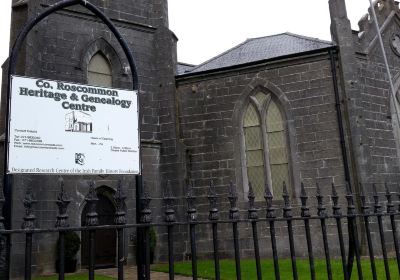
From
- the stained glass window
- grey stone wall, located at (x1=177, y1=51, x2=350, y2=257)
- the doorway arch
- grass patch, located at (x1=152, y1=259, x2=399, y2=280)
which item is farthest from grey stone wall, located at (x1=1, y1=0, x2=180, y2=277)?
grass patch, located at (x1=152, y1=259, x2=399, y2=280)

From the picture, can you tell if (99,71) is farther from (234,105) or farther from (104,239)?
(104,239)

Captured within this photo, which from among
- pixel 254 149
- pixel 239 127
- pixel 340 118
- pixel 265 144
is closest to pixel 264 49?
pixel 239 127

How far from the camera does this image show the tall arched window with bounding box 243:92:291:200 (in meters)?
15.3

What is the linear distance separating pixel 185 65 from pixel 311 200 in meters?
9.80

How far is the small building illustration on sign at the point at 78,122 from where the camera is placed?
4.02 meters

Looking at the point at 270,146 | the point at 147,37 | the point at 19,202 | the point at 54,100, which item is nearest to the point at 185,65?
the point at 147,37

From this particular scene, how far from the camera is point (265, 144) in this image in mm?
15547

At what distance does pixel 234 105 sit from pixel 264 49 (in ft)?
11.2

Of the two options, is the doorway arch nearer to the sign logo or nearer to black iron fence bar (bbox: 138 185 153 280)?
the sign logo

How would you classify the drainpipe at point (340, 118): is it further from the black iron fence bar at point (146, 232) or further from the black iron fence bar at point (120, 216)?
the black iron fence bar at point (120, 216)

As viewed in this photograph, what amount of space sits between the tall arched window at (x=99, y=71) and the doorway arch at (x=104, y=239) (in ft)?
12.9

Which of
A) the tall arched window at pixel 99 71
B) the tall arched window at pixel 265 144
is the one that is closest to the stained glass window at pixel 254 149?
the tall arched window at pixel 265 144

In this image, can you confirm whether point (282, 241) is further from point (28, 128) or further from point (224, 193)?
point (28, 128)

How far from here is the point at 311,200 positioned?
14641mm
